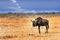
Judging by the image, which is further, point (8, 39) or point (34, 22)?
point (34, 22)

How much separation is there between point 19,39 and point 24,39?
39 cm

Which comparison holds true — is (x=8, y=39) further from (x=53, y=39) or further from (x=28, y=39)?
(x=53, y=39)

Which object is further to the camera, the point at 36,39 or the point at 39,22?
the point at 39,22

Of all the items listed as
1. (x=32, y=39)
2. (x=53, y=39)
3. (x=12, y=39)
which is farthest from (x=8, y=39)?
(x=53, y=39)

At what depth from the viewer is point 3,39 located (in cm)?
2462

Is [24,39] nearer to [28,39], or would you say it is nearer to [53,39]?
[28,39]

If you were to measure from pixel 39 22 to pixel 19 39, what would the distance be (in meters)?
6.04

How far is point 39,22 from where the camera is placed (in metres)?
29.9

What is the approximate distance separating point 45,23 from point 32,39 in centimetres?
653

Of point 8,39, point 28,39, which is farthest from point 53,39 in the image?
point 8,39

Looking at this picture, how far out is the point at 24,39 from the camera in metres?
24.4

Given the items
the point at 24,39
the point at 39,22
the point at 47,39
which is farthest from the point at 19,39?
the point at 39,22

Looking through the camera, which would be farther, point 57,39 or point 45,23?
point 45,23

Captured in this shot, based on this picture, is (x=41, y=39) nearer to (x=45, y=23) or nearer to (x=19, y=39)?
(x=19, y=39)
